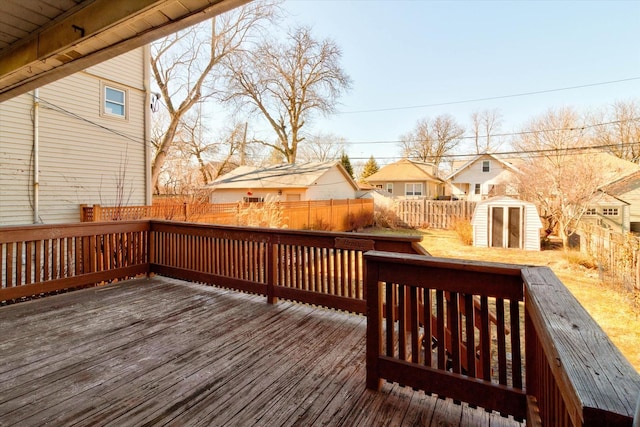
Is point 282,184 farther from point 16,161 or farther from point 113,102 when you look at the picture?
point 16,161

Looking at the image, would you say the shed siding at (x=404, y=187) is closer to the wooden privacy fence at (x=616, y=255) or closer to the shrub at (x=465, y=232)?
the shrub at (x=465, y=232)

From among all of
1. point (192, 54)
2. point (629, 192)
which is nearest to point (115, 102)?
point (192, 54)

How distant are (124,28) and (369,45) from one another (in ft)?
64.7

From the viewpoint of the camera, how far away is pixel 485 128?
1188 inches

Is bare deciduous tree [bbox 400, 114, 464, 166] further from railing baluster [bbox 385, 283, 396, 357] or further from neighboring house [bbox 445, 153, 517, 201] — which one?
railing baluster [bbox 385, 283, 396, 357]

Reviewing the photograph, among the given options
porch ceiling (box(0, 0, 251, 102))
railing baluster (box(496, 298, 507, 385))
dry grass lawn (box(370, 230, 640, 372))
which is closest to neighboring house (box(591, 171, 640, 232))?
dry grass lawn (box(370, 230, 640, 372))

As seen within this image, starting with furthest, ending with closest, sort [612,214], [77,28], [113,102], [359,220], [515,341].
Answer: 1. [359,220]
2. [612,214]
3. [113,102]
4. [77,28]
5. [515,341]

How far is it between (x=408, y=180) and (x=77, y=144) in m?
23.7

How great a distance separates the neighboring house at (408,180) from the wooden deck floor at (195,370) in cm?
2520

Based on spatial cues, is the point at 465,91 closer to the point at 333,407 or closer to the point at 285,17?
the point at 285,17

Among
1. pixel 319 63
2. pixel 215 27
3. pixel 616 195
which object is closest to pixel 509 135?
pixel 616 195

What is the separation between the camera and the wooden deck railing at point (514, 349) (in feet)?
2.26

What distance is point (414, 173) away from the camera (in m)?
27.2

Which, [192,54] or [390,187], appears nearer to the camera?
[192,54]
